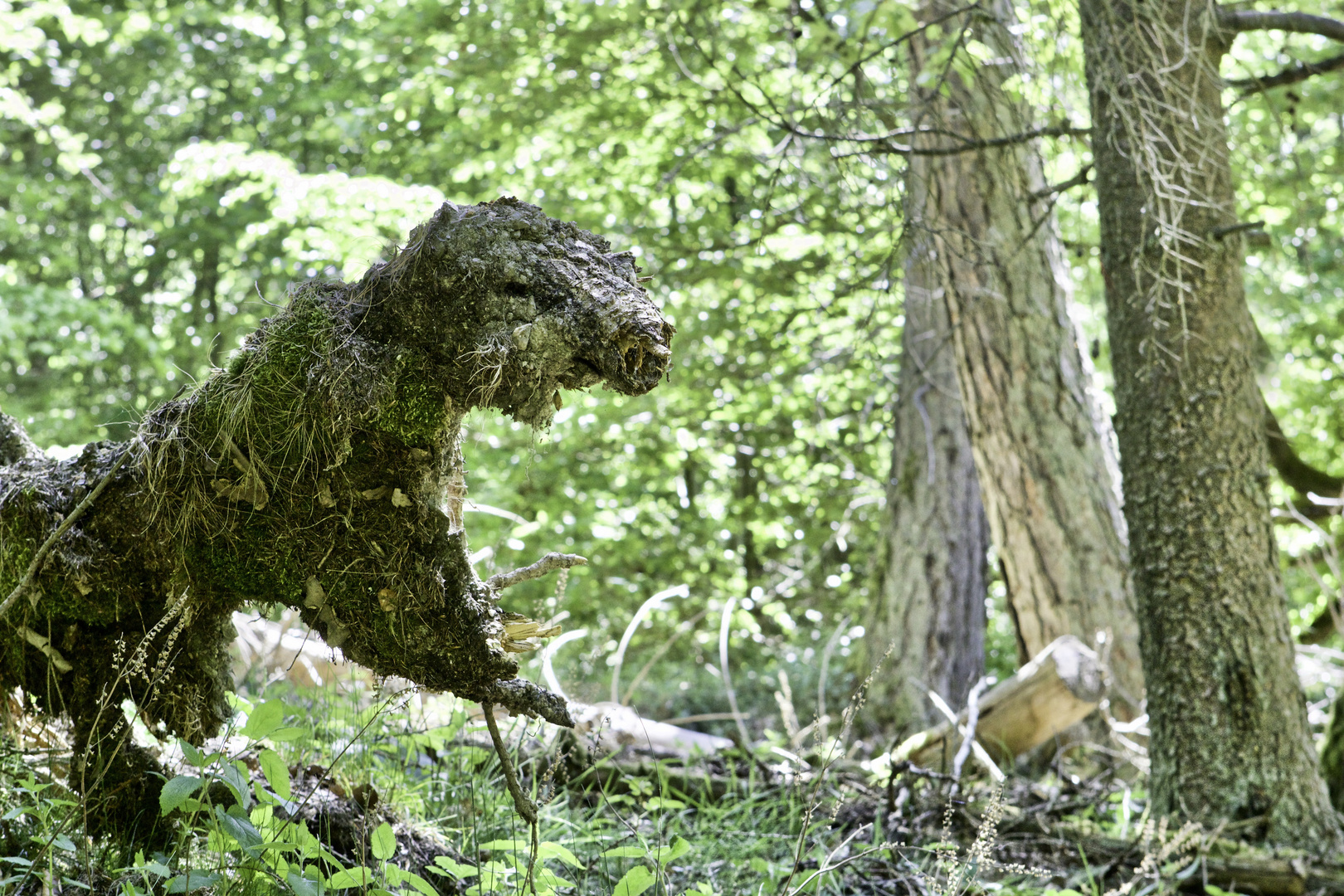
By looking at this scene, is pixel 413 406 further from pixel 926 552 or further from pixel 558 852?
pixel 926 552

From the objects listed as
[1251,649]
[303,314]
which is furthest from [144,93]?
[1251,649]

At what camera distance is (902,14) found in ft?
11.9

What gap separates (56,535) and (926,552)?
570 centimetres

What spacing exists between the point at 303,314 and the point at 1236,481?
10.7 feet

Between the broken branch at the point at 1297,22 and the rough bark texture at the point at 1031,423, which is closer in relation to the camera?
the broken branch at the point at 1297,22

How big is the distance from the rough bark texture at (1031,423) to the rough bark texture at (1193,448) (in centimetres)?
144

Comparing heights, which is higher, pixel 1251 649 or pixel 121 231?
pixel 121 231

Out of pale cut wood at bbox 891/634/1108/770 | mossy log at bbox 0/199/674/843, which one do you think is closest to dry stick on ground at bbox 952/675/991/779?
pale cut wood at bbox 891/634/1108/770

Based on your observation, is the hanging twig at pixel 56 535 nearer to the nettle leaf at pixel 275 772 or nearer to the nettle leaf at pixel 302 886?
the nettle leaf at pixel 275 772

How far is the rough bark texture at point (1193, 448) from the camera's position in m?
3.43

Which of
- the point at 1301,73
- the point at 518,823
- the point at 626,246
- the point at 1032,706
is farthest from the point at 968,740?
the point at 626,246

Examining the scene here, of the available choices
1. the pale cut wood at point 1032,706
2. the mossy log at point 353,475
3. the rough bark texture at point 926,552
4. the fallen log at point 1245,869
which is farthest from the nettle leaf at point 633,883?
the rough bark texture at point 926,552

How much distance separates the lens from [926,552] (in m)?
6.81

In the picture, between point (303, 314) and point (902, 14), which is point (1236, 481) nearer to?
point (902, 14)
